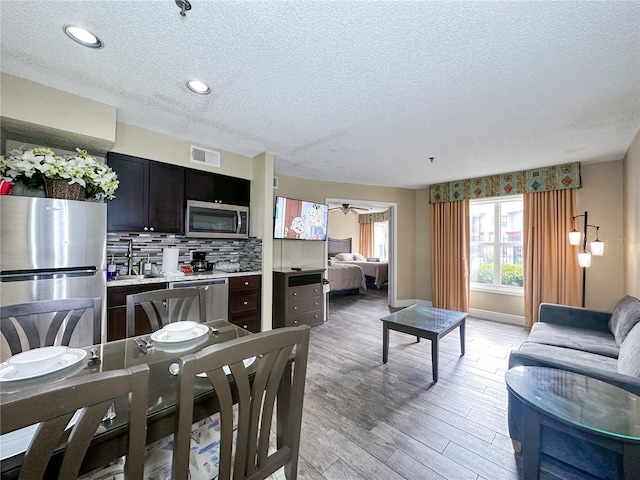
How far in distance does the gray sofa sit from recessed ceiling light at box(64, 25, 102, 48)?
3228mm

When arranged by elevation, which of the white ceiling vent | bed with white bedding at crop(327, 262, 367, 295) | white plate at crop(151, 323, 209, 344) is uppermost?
the white ceiling vent

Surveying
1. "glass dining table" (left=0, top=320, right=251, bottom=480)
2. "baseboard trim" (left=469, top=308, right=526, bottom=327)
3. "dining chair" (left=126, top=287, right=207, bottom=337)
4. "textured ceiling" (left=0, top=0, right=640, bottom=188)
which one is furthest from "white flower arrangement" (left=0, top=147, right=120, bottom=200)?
"baseboard trim" (left=469, top=308, right=526, bottom=327)

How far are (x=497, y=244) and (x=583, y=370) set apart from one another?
354 centimetres

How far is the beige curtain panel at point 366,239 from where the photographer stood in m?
9.25

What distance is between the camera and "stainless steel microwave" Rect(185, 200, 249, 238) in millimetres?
3080

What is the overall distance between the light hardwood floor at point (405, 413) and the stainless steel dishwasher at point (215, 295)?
1.19 meters

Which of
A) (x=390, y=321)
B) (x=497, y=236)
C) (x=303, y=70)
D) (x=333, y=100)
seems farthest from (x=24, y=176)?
(x=497, y=236)

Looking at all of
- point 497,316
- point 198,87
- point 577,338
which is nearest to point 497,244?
point 497,316

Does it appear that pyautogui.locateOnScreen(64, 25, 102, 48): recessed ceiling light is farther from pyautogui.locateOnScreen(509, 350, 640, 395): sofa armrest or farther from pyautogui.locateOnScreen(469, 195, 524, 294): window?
pyautogui.locateOnScreen(469, 195, 524, 294): window

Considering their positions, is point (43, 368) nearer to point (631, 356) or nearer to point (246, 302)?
point (246, 302)

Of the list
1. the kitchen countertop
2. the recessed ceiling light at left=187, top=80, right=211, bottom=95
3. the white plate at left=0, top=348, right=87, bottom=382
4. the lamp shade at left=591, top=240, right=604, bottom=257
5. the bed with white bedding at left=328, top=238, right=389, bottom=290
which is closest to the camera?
the white plate at left=0, top=348, right=87, bottom=382

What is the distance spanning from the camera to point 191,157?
308 cm

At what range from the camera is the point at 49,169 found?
6.34ft

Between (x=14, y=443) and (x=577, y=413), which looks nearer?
(x=14, y=443)
